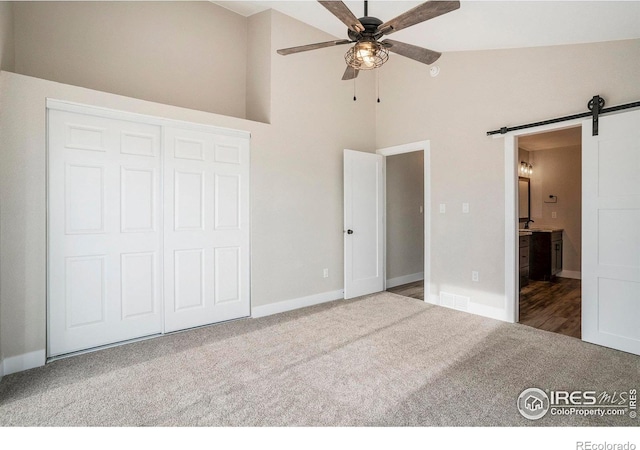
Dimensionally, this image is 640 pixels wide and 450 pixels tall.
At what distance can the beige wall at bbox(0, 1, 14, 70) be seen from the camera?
2453 millimetres

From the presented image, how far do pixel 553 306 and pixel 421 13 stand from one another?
387 cm

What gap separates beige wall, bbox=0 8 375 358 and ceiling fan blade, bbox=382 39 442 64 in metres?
1.83

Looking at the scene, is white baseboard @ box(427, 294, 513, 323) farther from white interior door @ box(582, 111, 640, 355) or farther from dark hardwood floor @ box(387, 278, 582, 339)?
white interior door @ box(582, 111, 640, 355)

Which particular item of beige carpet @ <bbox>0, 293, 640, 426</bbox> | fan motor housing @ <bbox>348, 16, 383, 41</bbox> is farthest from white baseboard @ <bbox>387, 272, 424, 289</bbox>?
fan motor housing @ <bbox>348, 16, 383, 41</bbox>

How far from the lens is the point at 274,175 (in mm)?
3910

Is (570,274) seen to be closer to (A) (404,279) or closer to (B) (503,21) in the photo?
(A) (404,279)

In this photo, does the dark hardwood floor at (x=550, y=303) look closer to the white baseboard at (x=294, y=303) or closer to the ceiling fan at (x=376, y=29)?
the white baseboard at (x=294, y=303)

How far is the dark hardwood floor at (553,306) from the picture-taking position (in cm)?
345

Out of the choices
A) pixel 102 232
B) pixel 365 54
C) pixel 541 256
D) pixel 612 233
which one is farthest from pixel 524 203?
pixel 102 232

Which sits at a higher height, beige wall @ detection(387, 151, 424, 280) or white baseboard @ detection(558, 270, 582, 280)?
beige wall @ detection(387, 151, 424, 280)

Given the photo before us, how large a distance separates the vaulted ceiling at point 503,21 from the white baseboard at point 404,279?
10.8 feet

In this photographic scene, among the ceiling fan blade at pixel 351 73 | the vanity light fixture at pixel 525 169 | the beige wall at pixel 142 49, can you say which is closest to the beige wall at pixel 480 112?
the ceiling fan blade at pixel 351 73
